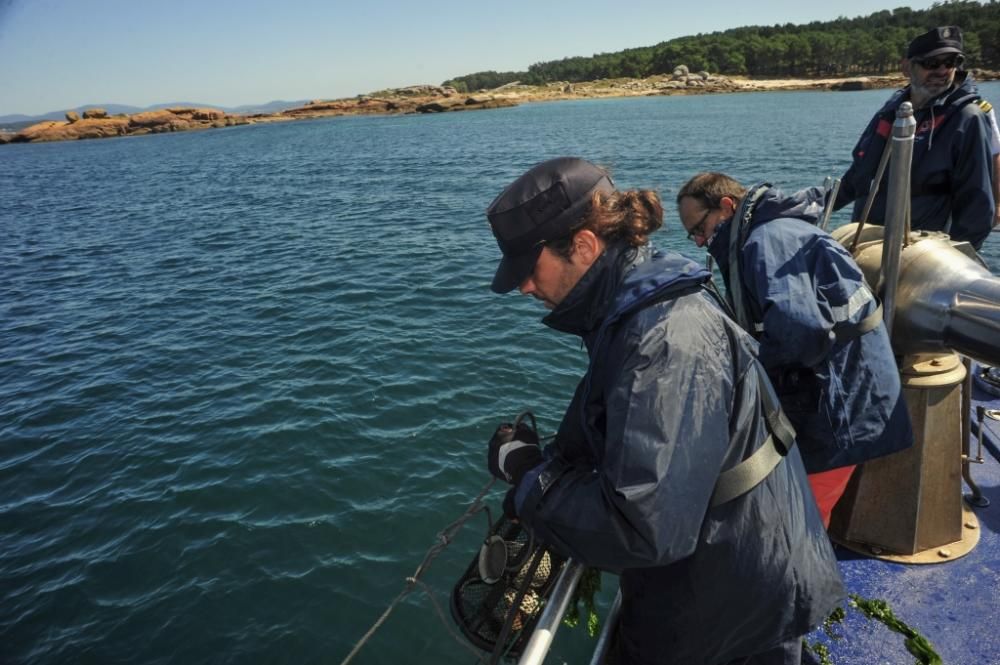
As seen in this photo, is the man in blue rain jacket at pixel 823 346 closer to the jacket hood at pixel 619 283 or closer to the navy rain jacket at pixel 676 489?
the navy rain jacket at pixel 676 489

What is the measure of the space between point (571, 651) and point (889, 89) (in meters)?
120

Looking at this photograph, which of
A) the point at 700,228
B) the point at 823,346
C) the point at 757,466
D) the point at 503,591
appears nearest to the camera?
the point at 757,466

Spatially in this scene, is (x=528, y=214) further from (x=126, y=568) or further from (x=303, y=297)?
(x=303, y=297)

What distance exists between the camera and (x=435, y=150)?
46.1m

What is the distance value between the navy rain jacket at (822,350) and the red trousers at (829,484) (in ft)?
0.60

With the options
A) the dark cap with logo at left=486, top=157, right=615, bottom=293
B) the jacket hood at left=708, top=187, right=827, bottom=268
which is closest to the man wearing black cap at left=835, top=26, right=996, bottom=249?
the jacket hood at left=708, top=187, right=827, bottom=268

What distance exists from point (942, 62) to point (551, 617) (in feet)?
15.6

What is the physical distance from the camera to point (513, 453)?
2291 millimetres

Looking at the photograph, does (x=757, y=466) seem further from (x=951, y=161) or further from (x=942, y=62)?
(x=942, y=62)

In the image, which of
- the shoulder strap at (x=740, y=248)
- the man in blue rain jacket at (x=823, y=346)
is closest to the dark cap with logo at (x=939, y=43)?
the shoulder strap at (x=740, y=248)

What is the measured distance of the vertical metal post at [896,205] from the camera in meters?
2.79

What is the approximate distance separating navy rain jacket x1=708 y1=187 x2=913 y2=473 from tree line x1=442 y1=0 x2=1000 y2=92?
12577 cm

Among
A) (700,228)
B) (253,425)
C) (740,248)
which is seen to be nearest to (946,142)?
(700,228)

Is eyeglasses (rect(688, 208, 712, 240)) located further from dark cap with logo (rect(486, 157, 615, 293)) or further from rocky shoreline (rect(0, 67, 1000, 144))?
rocky shoreline (rect(0, 67, 1000, 144))
